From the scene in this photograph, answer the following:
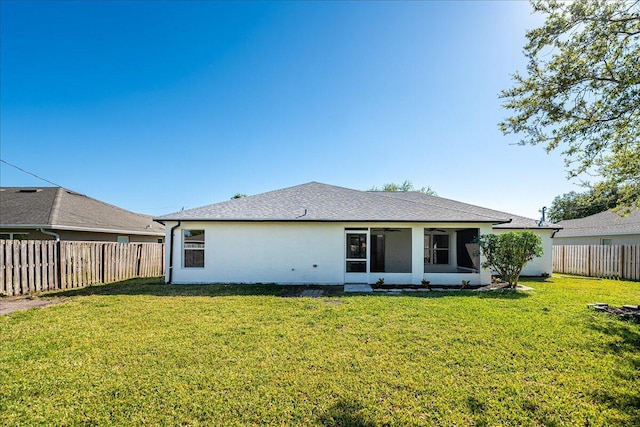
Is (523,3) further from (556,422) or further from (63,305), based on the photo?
(63,305)

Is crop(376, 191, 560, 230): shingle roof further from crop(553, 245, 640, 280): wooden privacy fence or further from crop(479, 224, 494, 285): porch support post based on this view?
crop(479, 224, 494, 285): porch support post

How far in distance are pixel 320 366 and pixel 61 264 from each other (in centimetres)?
1167

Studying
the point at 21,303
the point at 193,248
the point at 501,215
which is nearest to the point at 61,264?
the point at 21,303

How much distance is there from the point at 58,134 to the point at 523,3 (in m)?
22.4

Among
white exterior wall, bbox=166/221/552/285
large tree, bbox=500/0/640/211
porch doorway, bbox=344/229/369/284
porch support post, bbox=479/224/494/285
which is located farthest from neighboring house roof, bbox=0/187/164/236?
porch support post, bbox=479/224/494/285

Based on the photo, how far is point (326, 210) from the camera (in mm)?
12383

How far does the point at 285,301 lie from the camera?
8445 mm

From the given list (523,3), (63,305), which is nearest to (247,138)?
(63,305)

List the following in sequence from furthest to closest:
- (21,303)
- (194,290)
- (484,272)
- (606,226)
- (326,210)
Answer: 1. (606,226)
2. (326,210)
3. (484,272)
4. (194,290)
5. (21,303)

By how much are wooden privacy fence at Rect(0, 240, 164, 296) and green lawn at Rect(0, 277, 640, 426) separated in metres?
3.46

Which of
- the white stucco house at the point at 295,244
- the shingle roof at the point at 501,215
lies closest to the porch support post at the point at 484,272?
the white stucco house at the point at 295,244

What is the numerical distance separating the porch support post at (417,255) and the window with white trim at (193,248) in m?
8.63

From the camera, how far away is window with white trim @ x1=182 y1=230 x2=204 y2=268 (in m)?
11.9

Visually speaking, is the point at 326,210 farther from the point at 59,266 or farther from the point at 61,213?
the point at 61,213
